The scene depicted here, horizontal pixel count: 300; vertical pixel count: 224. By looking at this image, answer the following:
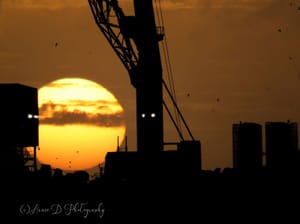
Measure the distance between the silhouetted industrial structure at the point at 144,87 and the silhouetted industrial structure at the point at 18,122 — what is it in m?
11.5

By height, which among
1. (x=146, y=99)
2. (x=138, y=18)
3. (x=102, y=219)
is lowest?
(x=102, y=219)

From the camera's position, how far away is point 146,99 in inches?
2854

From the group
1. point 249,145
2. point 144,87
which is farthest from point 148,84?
point 249,145

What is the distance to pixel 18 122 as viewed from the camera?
81.2 metres

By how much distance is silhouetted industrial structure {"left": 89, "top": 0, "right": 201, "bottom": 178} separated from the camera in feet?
234

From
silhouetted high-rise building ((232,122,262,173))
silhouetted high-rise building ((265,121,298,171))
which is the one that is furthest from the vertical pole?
silhouetted high-rise building ((232,122,262,173))

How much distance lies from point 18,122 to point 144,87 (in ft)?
49.4

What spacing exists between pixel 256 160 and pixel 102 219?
10733 cm

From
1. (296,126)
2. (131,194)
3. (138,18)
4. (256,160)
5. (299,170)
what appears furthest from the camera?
(296,126)

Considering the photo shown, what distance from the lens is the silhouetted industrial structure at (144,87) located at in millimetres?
71312

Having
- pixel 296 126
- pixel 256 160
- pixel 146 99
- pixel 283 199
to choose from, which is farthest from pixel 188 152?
pixel 296 126

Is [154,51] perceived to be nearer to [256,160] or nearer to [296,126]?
[256,160]

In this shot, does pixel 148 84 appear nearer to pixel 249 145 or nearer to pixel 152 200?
pixel 152 200

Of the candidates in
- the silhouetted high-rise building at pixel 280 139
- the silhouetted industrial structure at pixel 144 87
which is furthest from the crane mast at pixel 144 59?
the silhouetted high-rise building at pixel 280 139
